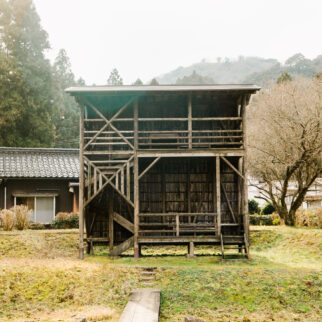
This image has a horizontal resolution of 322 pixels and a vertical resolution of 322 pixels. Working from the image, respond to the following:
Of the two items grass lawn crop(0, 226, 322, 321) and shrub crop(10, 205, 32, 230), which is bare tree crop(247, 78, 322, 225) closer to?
→ grass lawn crop(0, 226, 322, 321)

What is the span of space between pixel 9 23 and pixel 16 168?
19.3 metres

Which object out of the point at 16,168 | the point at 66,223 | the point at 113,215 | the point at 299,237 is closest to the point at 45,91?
the point at 16,168

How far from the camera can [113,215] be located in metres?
18.0

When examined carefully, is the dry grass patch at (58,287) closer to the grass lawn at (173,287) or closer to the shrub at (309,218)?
the grass lawn at (173,287)

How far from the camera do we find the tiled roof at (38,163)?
26.4 meters

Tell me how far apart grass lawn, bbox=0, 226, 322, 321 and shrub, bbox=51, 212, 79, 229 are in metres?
8.01

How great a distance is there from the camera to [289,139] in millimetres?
24297

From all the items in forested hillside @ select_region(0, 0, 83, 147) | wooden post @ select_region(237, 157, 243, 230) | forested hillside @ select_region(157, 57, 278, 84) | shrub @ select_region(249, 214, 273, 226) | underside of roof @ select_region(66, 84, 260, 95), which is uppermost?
forested hillside @ select_region(157, 57, 278, 84)

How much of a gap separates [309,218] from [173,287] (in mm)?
13580

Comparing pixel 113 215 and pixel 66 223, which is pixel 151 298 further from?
pixel 66 223

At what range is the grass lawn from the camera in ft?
36.5

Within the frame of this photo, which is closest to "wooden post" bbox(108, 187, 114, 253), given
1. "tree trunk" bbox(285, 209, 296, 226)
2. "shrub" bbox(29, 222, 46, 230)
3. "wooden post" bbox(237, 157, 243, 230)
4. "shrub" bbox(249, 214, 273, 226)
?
"wooden post" bbox(237, 157, 243, 230)

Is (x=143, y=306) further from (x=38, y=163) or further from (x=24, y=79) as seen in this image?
(x=24, y=79)

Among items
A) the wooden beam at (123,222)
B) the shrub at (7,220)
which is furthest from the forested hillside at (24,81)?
the wooden beam at (123,222)
